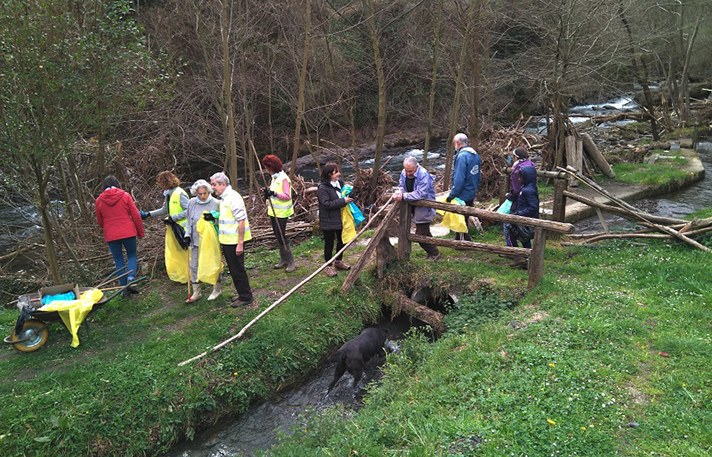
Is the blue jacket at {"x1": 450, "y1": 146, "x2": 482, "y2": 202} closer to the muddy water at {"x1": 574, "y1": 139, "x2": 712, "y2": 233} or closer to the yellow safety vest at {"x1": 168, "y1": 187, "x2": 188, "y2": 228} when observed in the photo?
the muddy water at {"x1": 574, "y1": 139, "x2": 712, "y2": 233}

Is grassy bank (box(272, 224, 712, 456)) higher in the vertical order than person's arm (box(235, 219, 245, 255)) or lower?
lower

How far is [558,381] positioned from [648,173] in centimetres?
1080

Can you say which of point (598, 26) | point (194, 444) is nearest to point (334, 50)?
point (598, 26)

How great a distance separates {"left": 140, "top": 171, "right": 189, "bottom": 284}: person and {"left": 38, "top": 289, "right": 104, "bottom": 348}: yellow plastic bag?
1754 millimetres

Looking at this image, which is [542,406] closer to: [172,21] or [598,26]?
[598,26]

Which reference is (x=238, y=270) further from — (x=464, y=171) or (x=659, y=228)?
(x=659, y=228)

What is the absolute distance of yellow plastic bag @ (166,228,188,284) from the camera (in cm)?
776

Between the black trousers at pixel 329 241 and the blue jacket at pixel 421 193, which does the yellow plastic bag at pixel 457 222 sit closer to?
the blue jacket at pixel 421 193

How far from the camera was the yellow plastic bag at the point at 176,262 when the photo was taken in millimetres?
7758

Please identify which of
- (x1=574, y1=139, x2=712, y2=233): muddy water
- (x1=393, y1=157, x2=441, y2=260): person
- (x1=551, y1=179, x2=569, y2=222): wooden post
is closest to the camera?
(x1=393, y1=157, x2=441, y2=260): person

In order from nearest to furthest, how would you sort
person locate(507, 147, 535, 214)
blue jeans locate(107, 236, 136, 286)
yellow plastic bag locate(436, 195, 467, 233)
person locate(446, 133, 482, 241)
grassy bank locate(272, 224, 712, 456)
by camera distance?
1. grassy bank locate(272, 224, 712, 456)
2. person locate(507, 147, 535, 214)
3. blue jeans locate(107, 236, 136, 286)
4. person locate(446, 133, 482, 241)
5. yellow plastic bag locate(436, 195, 467, 233)

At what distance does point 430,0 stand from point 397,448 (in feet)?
47.8

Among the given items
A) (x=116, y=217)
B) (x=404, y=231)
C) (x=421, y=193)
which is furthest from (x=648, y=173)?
(x=116, y=217)

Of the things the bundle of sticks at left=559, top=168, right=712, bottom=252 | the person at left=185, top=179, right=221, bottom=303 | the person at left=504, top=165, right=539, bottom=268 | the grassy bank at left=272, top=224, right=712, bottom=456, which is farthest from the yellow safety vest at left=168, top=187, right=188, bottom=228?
the bundle of sticks at left=559, top=168, right=712, bottom=252
